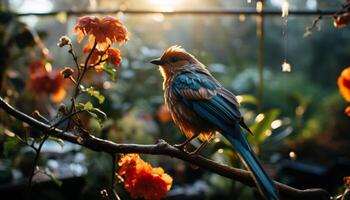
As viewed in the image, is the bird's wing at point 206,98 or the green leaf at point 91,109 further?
the bird's wing at point 206,98

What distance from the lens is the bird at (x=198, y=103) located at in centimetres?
131

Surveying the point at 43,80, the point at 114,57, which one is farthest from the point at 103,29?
the point at 43,80

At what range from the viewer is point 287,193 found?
997 mm

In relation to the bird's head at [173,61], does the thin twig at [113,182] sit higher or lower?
lower

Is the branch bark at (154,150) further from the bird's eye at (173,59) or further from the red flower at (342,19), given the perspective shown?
the bird's eye at (173,59)

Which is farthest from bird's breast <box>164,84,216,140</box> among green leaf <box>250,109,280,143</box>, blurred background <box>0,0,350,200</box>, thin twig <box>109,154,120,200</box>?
green leaf <box>250,109,280,143</box>

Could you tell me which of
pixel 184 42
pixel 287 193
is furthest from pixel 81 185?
pixel 184 42

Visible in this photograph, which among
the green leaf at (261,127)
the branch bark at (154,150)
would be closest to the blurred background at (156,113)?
the green leaf at (261,127)

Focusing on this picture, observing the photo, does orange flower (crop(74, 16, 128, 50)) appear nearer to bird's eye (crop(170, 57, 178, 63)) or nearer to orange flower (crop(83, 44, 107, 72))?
orange flower (crop(83, 44, 107, 72))

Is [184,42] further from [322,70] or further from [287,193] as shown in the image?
[287,193]

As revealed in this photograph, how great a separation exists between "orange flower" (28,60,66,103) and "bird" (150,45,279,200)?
1.12 m

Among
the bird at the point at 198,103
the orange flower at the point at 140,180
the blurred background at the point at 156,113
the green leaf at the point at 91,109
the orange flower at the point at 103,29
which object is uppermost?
the orange flower at the point at 103,29

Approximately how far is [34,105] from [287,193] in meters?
2.17

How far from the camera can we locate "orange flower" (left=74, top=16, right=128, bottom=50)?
109 cm
